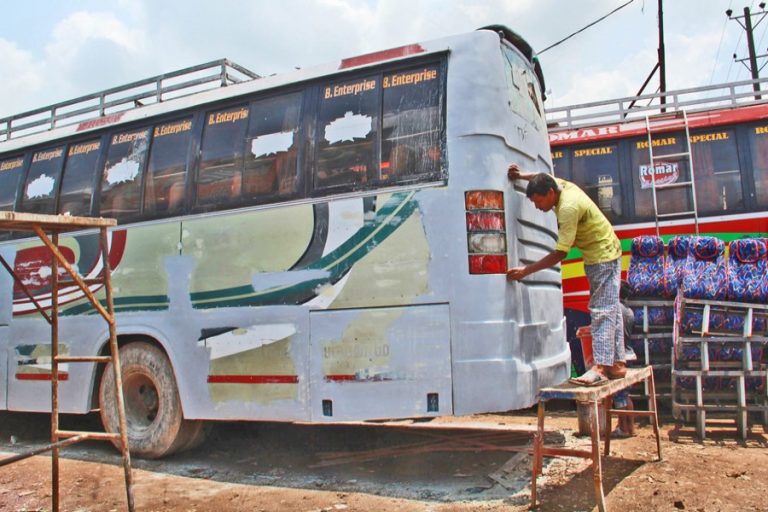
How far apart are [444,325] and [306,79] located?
235cm

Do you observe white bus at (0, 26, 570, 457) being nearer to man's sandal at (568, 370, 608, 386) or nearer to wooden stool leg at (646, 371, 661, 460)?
man's sandal at (568, 370, 608, 386)

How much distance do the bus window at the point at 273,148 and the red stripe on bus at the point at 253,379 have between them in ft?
4.85

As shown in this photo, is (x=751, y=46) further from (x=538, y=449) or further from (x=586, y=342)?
(x=538, y=449)

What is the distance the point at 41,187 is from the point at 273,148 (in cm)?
321

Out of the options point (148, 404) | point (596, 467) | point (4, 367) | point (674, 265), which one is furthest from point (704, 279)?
point (4, 367)

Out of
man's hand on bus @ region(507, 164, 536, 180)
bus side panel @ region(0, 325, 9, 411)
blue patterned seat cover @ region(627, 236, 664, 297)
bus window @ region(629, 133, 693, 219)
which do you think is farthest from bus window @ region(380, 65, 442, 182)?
bus side panel @ region(0, 325, 9, 411)

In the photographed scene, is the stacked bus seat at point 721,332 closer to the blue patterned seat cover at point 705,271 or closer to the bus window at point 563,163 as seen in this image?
the blue patterned seat cover at point 705,271

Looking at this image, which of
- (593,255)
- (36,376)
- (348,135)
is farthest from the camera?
(36,376)

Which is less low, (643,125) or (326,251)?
(643,125)

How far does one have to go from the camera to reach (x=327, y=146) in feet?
16.1

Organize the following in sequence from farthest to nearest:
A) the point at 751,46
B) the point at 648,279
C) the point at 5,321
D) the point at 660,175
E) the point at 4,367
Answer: the point at 751,46, the point at 660,175, the point at 5,321, the point at 4,367, the point at 648,279

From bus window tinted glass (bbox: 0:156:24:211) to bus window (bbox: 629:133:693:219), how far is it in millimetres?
7386

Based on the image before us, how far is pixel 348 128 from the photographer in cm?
484

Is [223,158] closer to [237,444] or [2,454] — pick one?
[237,444]
